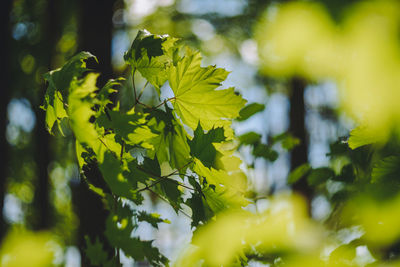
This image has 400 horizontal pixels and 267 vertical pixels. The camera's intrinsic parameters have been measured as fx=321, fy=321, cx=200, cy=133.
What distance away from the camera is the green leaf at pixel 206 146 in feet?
2.21

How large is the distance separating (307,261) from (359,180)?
65 centimetres

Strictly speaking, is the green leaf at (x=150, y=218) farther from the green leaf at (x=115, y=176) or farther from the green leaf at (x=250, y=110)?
the green leaf at (x=250, y=110)

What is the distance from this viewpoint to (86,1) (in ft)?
6.07

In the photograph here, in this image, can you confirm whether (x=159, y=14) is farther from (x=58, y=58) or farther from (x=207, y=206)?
(x=207, y=206)

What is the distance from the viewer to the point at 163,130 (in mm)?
777

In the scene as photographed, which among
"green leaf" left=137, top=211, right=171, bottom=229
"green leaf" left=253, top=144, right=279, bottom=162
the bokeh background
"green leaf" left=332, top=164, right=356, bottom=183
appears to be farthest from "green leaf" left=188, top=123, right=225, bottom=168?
the bokeh background

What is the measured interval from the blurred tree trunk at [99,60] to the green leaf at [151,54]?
1.16ft

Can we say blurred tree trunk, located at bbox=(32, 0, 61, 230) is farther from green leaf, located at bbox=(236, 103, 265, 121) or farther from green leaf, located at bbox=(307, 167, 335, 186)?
green leaf, located at bbox=(307, 167, 335, 186)

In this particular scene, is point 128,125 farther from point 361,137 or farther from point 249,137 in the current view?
point 249,137

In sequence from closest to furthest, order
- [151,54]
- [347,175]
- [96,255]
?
[96,255] < [151,54] < [347,175]

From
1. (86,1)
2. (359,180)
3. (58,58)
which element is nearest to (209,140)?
(359,180)

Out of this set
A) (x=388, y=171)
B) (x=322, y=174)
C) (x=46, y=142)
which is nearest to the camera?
(x=388, y=171)

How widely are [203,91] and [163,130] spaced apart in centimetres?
13

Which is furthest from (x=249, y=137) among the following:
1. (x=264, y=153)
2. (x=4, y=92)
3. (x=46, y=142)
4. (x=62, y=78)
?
(x=46, y=142)
